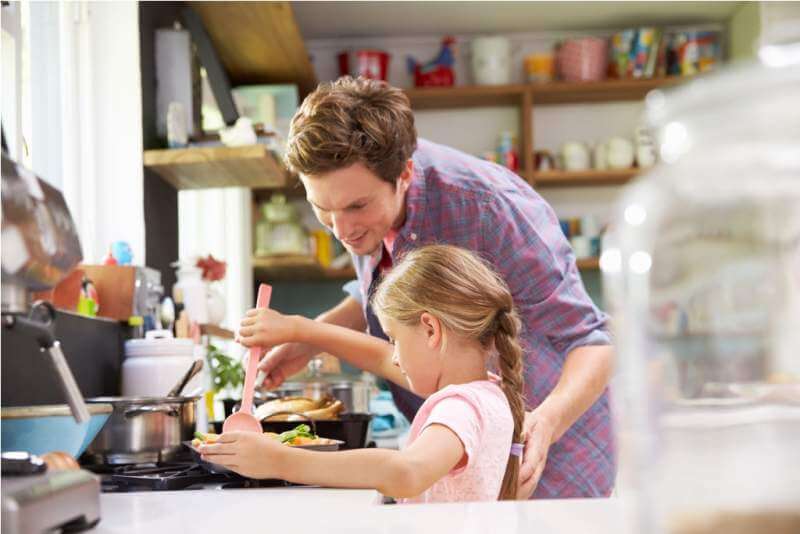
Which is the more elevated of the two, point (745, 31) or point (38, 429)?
point (745, 31)

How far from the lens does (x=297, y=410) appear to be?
201 cm

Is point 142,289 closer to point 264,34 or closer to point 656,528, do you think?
point 264,34

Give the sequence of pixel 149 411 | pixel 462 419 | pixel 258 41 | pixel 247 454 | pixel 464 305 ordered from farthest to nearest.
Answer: pixel 258 41, pixel 149 411, pixel 464 305, pixel 462 419, pixel 247 454

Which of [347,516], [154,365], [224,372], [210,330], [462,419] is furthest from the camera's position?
[224,372]

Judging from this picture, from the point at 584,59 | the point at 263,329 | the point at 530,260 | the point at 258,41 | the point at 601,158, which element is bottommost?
the point at 263,329

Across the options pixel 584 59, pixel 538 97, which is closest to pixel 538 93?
pixel 538 97

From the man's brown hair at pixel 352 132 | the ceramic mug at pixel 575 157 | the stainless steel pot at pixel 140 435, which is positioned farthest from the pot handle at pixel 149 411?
the ceramic mug at pixel 575 157

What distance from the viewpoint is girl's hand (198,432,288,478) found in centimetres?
136

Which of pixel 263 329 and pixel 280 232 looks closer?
pixel 263 329

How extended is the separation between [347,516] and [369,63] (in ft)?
13.8

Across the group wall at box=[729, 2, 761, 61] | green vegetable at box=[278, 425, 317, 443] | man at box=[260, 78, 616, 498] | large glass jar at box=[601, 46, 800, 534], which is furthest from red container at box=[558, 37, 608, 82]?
large glass jar at box=[601, 46, 800, 534]

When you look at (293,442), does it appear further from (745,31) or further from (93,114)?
(745,31)

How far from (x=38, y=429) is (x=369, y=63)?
4087 mm

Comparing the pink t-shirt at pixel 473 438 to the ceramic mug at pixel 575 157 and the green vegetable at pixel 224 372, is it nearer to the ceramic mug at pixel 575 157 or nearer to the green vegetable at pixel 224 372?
the green vegetable at pixel 224 372
